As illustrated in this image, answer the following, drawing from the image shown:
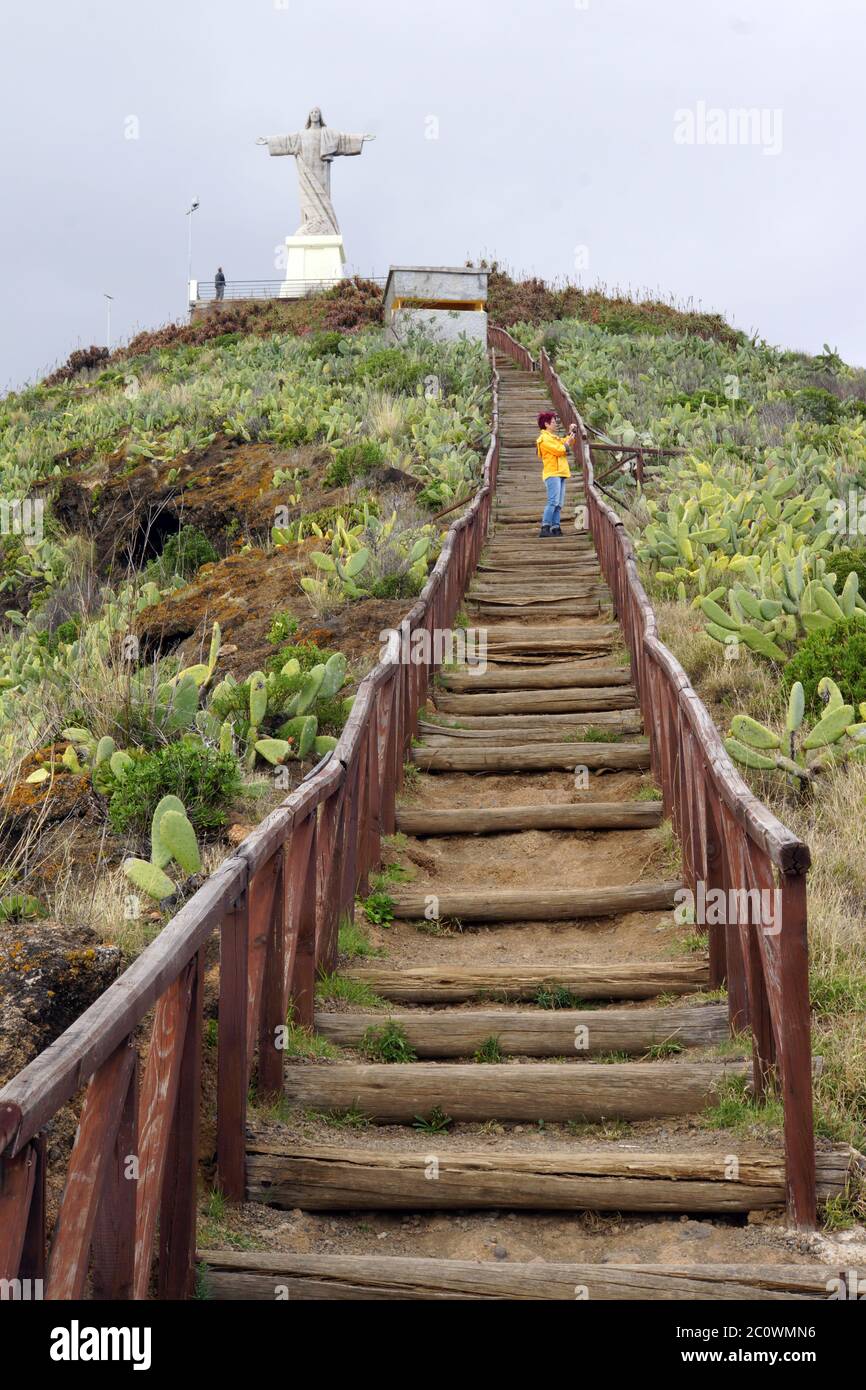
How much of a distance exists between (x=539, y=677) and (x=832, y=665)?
274 centimetres

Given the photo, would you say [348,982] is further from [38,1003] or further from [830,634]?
[830,634]

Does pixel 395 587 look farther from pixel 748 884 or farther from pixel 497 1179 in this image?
pixel 497 1179

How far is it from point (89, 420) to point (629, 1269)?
22.8 metres

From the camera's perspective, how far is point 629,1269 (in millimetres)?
3473

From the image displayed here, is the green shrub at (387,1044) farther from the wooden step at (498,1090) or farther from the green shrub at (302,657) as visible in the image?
the green shrub at (302,657)

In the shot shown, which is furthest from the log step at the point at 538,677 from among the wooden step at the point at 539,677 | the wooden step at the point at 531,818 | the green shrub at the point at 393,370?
the green shrub at the point at 393,370

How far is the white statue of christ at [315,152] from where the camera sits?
3809 centimetres

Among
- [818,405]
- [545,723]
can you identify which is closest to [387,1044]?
[545,723]

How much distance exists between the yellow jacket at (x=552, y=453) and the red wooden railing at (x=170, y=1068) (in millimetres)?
8834

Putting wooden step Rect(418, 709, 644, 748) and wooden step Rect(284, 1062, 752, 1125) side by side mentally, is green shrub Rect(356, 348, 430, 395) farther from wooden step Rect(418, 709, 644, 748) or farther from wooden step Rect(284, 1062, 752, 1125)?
wooden step Rect(284, 1062, 752, 1125)

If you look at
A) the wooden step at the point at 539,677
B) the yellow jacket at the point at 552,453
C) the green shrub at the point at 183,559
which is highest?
the yellow jacket at the point at 552,453

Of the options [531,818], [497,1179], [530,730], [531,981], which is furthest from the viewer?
[530,730]

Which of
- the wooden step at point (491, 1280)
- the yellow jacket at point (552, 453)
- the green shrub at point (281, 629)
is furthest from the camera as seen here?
the yellow jacket at point (552, 453)

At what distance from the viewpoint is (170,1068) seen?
3273 mm
